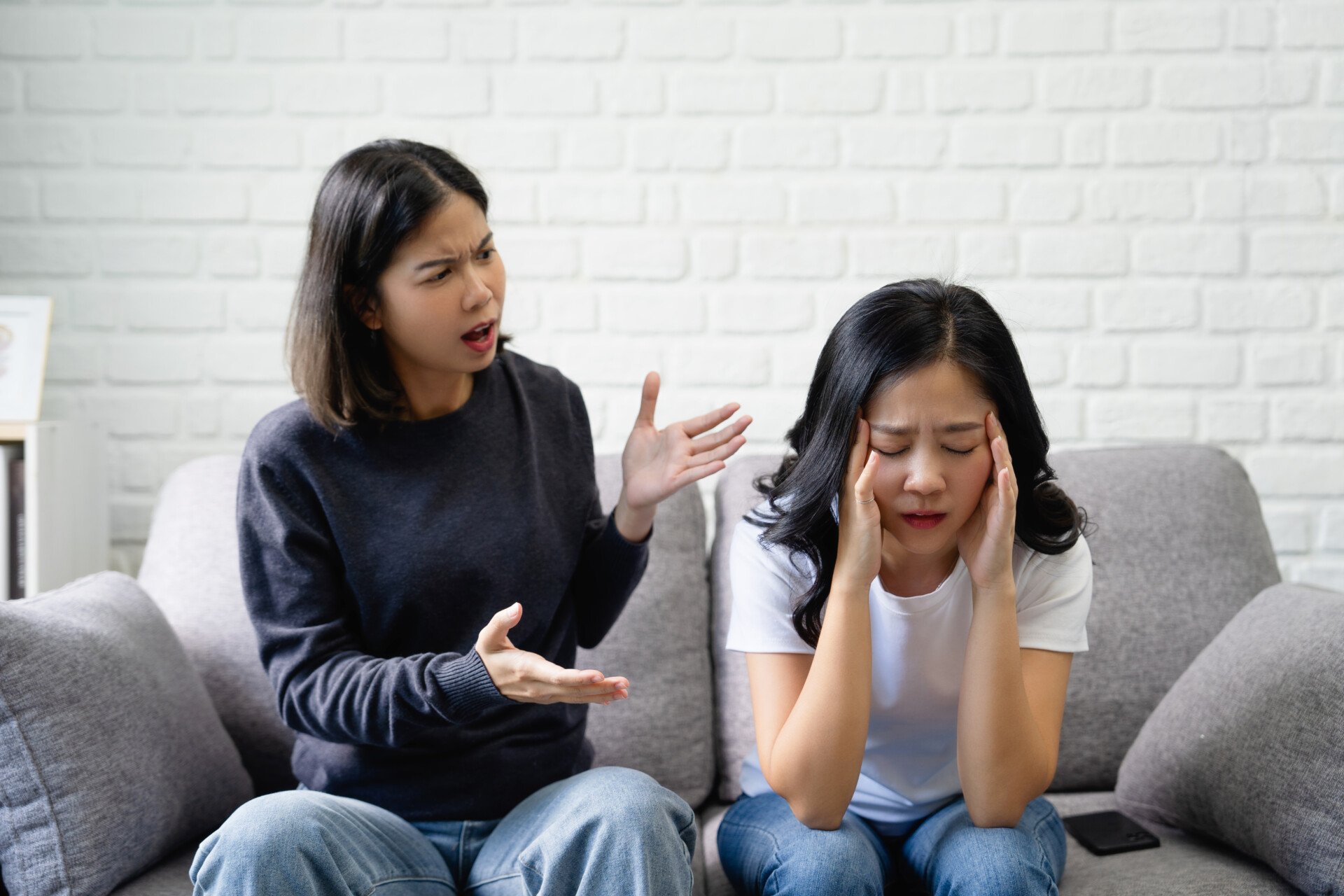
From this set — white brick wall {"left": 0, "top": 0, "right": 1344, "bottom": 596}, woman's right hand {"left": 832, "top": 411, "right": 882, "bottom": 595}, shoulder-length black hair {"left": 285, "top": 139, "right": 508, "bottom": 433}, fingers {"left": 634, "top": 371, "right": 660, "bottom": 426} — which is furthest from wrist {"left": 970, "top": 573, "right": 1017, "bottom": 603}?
white brick wall {"left": 0, "top": 0, "right": 1344, "bottom": 596}

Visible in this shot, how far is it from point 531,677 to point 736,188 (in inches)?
47.8

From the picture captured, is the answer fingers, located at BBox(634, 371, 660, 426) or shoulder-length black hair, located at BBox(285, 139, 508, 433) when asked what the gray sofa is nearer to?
fingers, located at BBox(634, 371, 660, 426)

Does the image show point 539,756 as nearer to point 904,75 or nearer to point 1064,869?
point 1064,869

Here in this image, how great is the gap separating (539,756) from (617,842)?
27 cm

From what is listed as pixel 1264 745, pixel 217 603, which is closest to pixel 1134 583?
pixel 1264 745

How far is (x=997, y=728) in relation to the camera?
122 cm

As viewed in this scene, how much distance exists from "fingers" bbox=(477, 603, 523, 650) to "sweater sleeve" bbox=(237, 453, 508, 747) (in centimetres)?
4

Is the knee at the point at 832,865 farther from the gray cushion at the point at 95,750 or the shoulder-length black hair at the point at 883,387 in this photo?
the gray cushion at the point at 95,750

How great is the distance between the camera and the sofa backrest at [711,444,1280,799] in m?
1.65

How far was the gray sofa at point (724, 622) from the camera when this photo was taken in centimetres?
165

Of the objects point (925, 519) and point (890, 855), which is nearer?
point (925, 519)

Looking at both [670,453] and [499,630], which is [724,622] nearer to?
[670,453]

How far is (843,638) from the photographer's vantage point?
48.8 inches

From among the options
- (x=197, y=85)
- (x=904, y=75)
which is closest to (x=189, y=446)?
(x=197, y=85)
